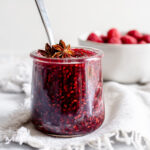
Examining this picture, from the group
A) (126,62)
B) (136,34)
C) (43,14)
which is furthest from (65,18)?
(43,14)

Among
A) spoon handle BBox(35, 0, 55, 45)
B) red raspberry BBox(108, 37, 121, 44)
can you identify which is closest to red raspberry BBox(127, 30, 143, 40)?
red raspberry BBox(108, 37, 121, 44)

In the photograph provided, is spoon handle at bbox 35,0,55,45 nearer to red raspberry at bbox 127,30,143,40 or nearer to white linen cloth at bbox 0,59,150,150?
white linen cloth at bbox 0,59,150,150

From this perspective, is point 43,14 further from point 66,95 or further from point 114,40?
point 114,40

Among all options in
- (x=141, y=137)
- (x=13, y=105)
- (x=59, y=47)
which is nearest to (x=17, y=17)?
(x=13, y=105)

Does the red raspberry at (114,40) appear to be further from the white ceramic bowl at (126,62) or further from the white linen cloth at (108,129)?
the white linen cloth at (108,129)

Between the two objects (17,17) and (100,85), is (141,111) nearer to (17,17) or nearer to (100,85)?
(100,85)

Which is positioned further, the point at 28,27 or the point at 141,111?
the point at 28,27
